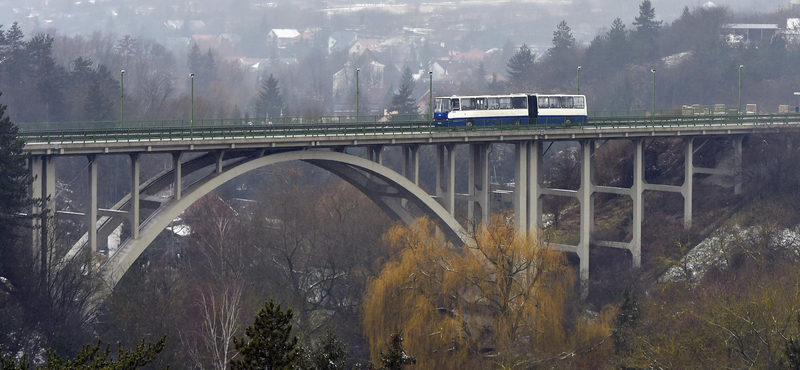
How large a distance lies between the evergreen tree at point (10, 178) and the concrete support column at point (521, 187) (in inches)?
814

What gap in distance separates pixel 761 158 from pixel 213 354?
3164 centimetres

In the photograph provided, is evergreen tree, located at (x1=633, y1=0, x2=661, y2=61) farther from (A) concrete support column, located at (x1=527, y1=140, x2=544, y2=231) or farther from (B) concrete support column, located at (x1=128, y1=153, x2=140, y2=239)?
(B) concrete support column, located at (x1=128, y1=153, x2=140, y2=239)

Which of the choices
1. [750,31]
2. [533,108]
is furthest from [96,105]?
[750,31]

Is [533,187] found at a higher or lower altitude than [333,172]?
lower

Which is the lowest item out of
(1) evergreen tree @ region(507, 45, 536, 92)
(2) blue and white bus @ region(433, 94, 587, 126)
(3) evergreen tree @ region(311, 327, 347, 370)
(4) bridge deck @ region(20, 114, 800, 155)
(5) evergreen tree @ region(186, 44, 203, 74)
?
(3) evergreen tree @ region(311, 327, 347, 370)

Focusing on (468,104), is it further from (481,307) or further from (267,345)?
(267,345)

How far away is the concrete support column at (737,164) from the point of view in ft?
191

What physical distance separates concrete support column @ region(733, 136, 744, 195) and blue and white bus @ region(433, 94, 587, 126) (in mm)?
10069

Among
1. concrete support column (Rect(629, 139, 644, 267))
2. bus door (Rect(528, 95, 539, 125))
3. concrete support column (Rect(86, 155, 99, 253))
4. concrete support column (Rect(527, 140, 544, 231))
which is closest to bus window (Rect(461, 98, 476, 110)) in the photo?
bus door (Rect(528, 95, 539, 125))

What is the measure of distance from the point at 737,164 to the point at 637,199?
748 centimetres

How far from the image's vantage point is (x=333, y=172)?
45750 mm

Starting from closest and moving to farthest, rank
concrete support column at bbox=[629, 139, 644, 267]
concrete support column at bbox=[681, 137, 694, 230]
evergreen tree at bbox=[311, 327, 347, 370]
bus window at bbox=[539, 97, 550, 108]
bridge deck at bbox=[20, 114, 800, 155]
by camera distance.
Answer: evergreen tree at bbox=[311, 327, 347, 370] < bridge deck at bbox=[20, 114, 800, 155] < bus window at bbox=[539, 97, 550, 108] < concrete support column at bbox=[629, 139, 644, 267] < concrete support column at bbox=[681, 137, 694, 230]

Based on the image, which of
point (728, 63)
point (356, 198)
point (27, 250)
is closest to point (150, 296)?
point (27, 250)

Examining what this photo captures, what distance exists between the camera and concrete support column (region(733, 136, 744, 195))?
191 feet
